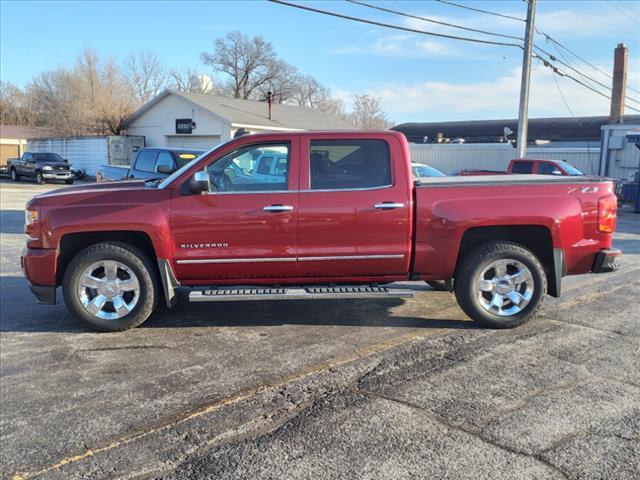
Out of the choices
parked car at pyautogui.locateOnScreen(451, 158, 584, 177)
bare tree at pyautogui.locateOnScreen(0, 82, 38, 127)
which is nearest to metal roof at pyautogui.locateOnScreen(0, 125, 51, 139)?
bare tree at pyautogui.locateOnScreen(0, 82, 38, 127)

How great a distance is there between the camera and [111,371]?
14.8 feet

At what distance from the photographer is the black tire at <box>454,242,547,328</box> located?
5492 mm

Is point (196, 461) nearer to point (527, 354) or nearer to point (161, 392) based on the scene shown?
point (161, 392)

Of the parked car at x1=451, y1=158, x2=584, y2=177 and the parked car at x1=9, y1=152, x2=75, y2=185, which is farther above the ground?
the parked car at x1=451, y1=158, x2=584, y2=177

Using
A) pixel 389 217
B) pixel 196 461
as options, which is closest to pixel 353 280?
pixel 389 217

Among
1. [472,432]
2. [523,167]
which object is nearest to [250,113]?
[523,167]

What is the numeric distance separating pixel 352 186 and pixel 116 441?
317 centimetres

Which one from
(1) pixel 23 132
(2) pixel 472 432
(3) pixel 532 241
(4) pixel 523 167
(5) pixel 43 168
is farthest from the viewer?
(1) pixel 23 132

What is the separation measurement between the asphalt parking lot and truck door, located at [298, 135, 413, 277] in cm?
70

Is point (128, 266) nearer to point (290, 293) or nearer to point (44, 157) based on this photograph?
point (290, 293)

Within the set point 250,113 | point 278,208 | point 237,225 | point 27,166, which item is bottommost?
point 237,225

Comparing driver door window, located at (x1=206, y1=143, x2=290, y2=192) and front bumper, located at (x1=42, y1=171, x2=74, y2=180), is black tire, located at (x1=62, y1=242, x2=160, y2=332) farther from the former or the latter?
front bumper, located at (x1=42, y1=171, x2=74, y2=180)

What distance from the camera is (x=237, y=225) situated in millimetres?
5297

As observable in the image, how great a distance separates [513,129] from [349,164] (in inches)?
1599
